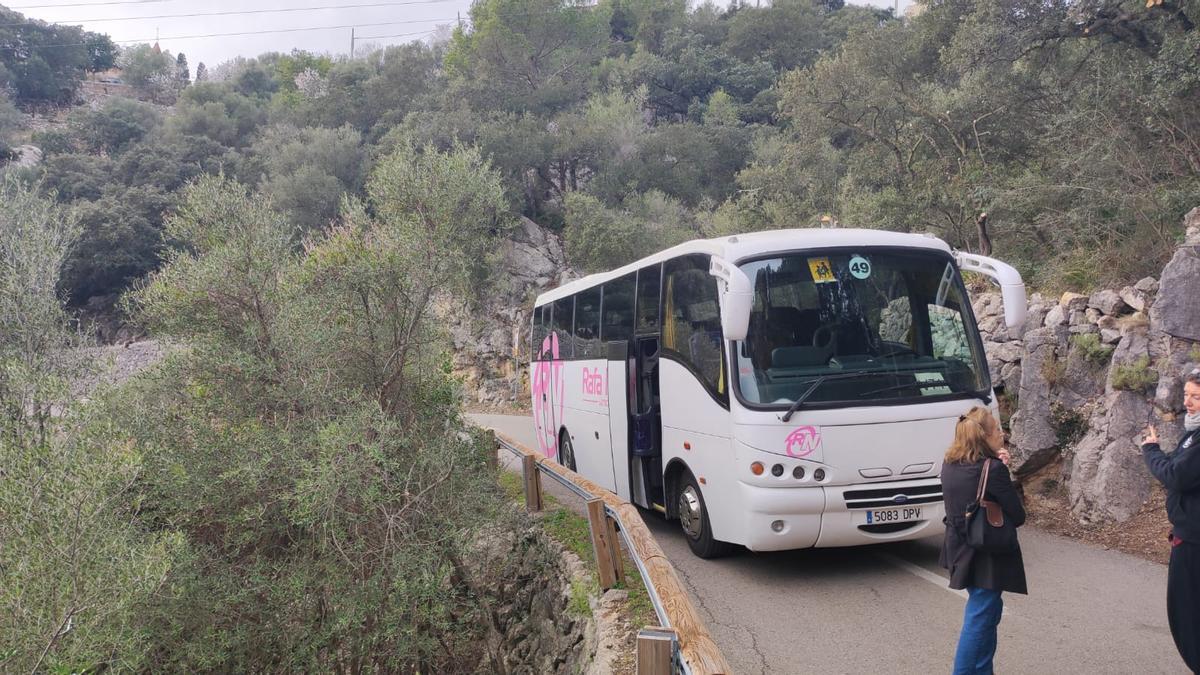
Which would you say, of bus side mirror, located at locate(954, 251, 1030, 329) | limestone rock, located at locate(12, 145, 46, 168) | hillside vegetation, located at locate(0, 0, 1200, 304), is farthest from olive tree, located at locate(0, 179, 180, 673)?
limestone rock, located at locate(12, 145, 46, 168)

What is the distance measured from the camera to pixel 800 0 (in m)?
61.2

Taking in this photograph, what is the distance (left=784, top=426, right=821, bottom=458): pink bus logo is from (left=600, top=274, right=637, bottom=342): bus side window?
10.7 feet

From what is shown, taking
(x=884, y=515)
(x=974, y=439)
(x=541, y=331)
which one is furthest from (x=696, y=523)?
(x=541, y=331)

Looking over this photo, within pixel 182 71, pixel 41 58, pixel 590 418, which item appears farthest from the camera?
pixel 182 71

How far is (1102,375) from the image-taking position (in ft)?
31.6

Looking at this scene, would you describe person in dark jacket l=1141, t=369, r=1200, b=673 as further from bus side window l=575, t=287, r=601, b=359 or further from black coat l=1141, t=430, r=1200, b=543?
bus side window l=575, t=287, r=601, b=359

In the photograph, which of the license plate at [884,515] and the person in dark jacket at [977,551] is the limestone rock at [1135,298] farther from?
the person in dark jacket at [977,551]

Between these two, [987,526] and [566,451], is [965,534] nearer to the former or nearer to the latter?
[987,526]

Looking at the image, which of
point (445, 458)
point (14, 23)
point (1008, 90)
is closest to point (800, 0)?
point (1008, 90)

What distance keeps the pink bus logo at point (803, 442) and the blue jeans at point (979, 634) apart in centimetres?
219

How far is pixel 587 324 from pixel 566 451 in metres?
2.50

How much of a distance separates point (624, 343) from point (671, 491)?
1.92 metres

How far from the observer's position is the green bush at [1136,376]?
8602mm

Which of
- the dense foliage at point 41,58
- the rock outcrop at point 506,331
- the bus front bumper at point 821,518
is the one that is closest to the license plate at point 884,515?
the bus front bumper at point 821,518
